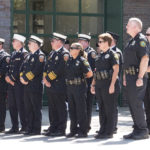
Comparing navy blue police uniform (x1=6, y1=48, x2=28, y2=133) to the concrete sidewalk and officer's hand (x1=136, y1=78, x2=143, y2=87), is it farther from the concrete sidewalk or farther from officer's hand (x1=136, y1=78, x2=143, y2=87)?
officer's hand (x1=136, y1=78, x2=143, y2=87)

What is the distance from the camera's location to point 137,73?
27.5ft

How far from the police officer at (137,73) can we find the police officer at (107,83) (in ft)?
0.83

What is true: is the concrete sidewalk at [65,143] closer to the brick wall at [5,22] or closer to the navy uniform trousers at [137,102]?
the navy uniform trousers at [137,102]

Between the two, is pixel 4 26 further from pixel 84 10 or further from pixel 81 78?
pixel 81 78

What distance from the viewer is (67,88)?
8.95 m

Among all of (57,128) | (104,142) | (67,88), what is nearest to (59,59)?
(67,88)

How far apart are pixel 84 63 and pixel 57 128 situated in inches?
54.7

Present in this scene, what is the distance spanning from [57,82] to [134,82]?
5.11ft

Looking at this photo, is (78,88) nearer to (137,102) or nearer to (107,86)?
(107,86)

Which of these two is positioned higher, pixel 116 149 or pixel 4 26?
pixel 4 26

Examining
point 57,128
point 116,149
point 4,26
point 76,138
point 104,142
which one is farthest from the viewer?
point 4,26

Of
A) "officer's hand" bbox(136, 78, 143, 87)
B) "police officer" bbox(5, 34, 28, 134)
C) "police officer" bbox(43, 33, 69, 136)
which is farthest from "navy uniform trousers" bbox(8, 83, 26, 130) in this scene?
"officer's hand" bbox(136, 78, 143, 87)

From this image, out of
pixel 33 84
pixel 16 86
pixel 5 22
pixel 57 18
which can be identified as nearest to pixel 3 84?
pixel 16 86

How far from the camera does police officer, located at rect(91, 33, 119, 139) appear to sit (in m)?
8.54
